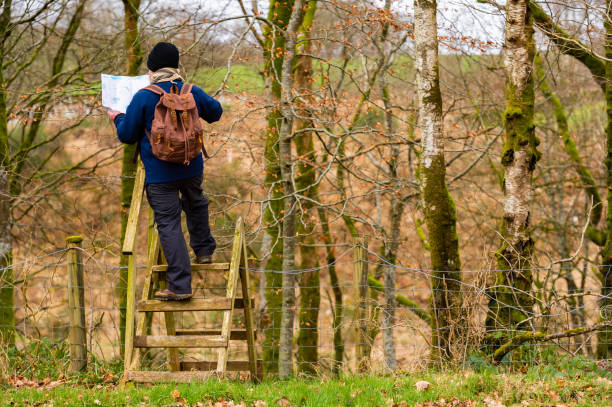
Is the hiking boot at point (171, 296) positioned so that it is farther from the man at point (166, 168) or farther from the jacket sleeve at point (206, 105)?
the jacket sleeve at point (206, 105)

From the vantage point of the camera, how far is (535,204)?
16250 mm

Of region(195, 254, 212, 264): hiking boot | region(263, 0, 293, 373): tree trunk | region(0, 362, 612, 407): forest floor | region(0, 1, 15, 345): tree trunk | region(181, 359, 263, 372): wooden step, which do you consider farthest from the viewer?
region(0, 1, 15, 345): tree trunk

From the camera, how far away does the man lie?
4.84 meters

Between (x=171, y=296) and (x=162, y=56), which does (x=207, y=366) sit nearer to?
(x=171, y=296)

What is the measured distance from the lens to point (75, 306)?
6.05 m

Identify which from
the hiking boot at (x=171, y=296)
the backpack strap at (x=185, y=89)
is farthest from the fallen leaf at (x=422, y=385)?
the backpack strap at (x=185, y=89)

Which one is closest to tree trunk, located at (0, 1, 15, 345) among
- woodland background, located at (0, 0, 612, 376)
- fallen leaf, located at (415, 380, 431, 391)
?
woodland background, located at (0, 0, 612, 376)

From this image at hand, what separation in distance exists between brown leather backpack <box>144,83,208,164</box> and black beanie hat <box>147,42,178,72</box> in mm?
278

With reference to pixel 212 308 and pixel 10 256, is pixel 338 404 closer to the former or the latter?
pixel 212 308

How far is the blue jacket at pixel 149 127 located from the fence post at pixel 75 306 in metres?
1.58

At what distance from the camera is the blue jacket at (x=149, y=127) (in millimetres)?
4809

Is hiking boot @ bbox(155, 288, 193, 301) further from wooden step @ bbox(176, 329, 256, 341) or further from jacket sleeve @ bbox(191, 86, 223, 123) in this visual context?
jacket sleeve @ bbox(191, 86, 223, 123)

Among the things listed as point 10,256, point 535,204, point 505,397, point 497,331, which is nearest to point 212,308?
point 505,397

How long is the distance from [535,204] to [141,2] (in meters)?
11.2
